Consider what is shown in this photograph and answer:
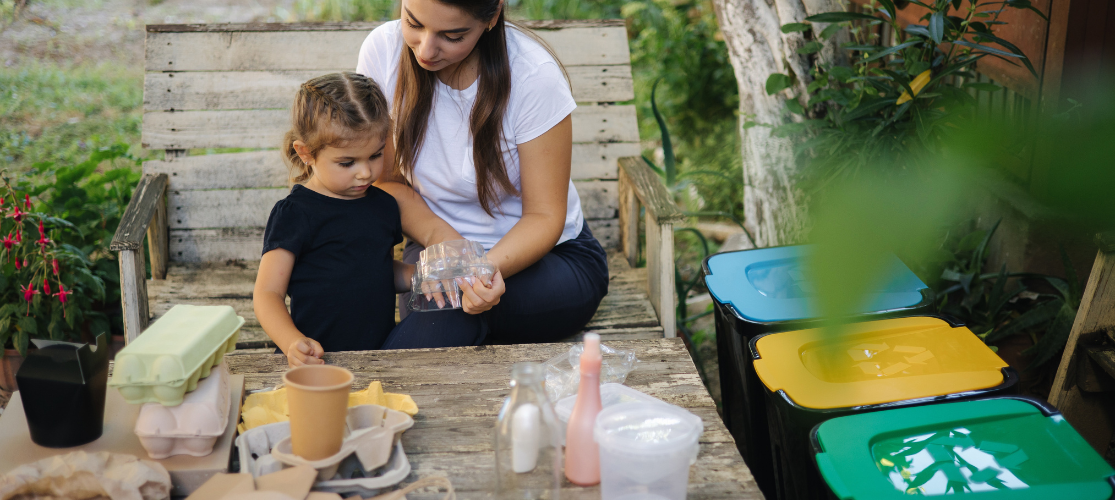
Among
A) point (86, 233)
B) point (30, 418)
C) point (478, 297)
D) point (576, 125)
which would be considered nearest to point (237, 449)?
point (30, 418)

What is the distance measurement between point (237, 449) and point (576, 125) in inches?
72.3

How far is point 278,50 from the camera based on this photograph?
278 cm

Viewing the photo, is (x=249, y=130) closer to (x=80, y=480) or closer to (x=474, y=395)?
(x=474, y=395)

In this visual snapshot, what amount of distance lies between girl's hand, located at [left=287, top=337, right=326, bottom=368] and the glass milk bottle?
0.55 metres

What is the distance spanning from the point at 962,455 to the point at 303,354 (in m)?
1.13

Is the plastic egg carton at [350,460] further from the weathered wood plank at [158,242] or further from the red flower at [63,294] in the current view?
the weathered wood plank at [158,242]

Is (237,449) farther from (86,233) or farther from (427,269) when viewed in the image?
(86,233)

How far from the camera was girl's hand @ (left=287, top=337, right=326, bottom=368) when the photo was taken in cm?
147

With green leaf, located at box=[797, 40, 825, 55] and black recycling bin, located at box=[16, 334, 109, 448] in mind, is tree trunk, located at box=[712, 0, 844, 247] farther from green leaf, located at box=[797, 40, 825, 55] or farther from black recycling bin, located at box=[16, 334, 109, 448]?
black recycling bin, located at box=[16, 334, 109, 448]

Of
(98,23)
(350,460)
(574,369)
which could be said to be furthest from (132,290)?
(98,23)

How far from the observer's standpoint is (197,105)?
2.72m

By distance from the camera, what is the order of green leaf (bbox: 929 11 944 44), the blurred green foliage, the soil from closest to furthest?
green leaf (bbox: 929 11 944 44)
the blurred green foliage
the soil

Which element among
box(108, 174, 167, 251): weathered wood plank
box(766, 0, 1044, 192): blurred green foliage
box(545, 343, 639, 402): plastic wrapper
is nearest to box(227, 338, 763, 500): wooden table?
box(545, 343, 639, 402): plastic wrapper

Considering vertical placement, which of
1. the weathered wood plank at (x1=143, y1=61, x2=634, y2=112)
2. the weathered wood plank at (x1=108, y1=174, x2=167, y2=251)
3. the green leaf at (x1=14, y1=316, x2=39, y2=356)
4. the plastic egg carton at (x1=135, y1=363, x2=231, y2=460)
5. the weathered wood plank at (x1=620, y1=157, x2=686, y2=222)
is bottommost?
the green leaf at (x1=14, y1=316, x2=39, y2=356)
